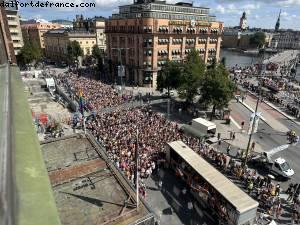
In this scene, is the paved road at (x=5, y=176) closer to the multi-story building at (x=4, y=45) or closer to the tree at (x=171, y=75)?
the multi-story building at (x=4, y=45)

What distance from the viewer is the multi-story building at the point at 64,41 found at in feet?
296

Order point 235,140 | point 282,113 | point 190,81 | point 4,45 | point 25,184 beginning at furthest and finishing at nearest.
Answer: point 282,113 < point 190,81 < point 235,140 < point 4,45 < point 25,184

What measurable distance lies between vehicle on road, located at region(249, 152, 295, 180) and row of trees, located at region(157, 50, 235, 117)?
39.2 ft

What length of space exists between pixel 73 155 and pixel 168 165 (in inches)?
397

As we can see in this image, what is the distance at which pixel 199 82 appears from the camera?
40750 mm

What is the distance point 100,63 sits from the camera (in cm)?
7425

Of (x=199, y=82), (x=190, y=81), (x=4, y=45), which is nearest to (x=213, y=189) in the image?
(x=4, y=45)

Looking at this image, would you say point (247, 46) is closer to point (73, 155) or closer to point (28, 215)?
point (73, 155)

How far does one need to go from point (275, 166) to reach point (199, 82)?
2025 cm

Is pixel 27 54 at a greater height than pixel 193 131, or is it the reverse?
pixel 27 54

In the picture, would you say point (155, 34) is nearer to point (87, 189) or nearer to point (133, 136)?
point (133, 136)

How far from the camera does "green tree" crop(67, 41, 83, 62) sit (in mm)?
83375

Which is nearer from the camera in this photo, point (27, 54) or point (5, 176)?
point (5, 176)

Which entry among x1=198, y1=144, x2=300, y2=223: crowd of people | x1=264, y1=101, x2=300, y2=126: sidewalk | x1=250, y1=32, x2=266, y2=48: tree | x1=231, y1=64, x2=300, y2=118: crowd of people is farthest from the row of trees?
x1=250, y1=32, x2=266, y2=48: tree
